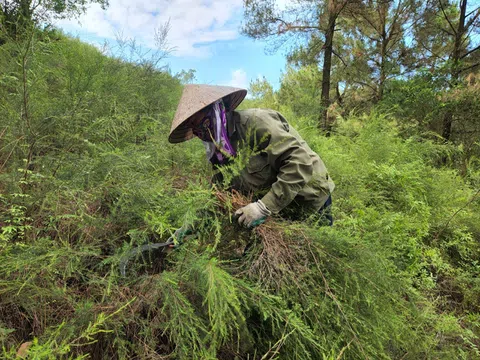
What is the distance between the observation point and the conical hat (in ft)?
5.96

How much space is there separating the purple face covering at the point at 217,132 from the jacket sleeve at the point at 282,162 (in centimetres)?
20

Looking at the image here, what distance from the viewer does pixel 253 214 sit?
1613 mm

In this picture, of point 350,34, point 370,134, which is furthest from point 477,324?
point 350,34

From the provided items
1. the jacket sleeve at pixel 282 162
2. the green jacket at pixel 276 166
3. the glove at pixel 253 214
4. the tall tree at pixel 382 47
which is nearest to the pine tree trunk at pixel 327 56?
the tall tree at pixel 382 47

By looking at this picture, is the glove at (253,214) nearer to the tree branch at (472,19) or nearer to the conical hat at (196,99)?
the conical hat at (196,99)

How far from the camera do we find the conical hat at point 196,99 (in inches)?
71.5

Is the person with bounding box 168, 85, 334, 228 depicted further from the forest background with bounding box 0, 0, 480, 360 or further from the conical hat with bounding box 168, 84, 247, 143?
the forest background with bounding box 0, 0, 480, 360

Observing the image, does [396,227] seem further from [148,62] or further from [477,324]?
[148,62]

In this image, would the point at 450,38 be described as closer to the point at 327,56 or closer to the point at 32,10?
the point at 327,56

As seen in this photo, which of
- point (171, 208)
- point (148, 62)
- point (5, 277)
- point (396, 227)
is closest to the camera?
point (5, 277)

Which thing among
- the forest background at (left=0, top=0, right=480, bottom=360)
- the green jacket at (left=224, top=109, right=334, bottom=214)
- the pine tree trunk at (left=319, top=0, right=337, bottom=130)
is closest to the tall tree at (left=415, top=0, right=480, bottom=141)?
the pine tree trunk at (left=319, top=0, right=337, bottom=130)

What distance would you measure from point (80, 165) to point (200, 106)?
108 cm

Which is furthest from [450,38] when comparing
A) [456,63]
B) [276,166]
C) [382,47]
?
[276,166]

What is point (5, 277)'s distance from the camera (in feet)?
4.89
